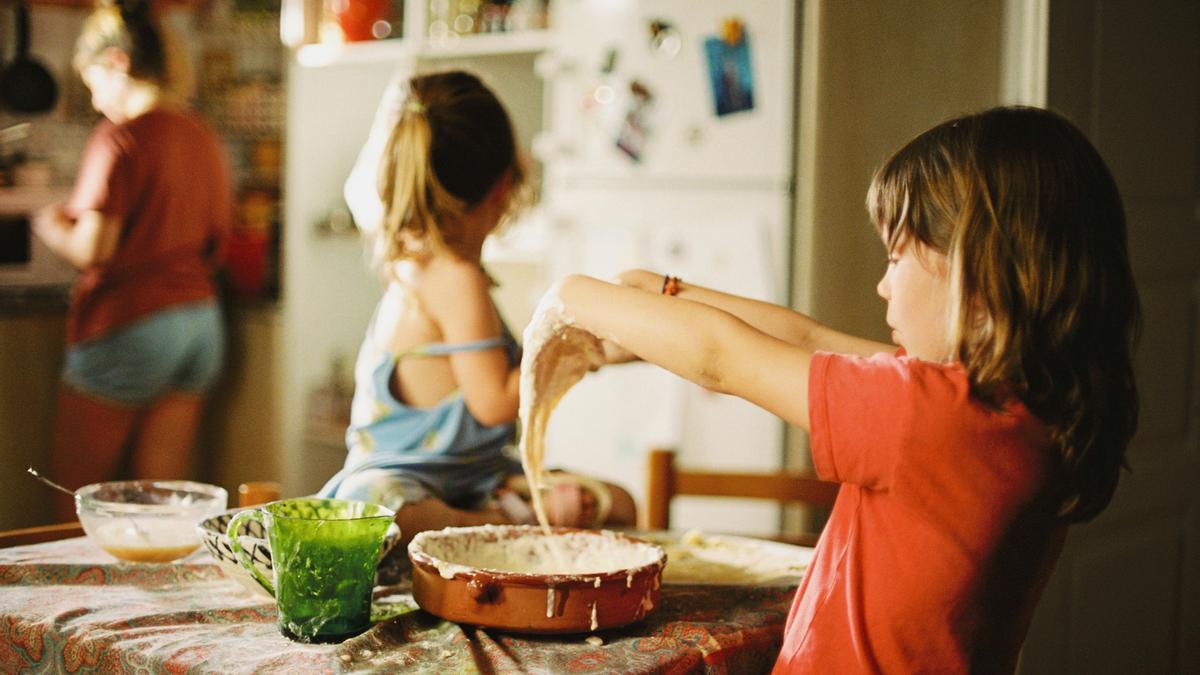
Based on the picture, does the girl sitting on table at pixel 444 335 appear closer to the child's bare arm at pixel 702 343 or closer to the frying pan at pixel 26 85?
the child's bare arm at pixel 702 343

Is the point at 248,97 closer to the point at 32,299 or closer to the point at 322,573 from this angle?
the point at 32,299

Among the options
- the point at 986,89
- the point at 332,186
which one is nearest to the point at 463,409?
the point at 986,89

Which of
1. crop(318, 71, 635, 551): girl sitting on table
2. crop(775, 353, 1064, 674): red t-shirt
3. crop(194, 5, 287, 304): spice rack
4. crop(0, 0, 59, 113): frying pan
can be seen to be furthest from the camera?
→ crop(194, 5, 287, 304): spice rack

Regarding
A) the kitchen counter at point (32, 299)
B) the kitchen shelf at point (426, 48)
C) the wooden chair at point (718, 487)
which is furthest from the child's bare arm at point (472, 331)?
the kitchen counter at point (32, 299)

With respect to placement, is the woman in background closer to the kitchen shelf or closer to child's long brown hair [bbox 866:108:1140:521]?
the kitchen shelf

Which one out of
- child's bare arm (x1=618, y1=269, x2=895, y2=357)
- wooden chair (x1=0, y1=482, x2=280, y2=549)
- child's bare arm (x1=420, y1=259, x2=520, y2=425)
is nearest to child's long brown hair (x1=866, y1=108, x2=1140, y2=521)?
child's bare arm (x1=618, y1=269, x2=895, y2=357)

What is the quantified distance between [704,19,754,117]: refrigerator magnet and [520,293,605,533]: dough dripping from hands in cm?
164

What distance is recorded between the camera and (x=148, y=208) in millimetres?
3158

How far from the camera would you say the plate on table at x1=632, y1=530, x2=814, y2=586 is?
52.1 inches

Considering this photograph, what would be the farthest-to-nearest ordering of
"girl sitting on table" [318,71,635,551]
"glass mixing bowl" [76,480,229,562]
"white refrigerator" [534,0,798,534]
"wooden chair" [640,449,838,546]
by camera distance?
"white refrigerator" [534,0,798,534] → "wooden chair" [640,449,838,546] → "girl sitting on table" [318,71,635,551] → "glass mixing bowl" [76,480,229,562]

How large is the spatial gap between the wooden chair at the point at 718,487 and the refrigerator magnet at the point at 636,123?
1307mm

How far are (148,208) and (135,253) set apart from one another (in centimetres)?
13

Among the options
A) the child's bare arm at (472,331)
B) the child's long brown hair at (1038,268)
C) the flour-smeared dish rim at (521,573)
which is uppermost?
the child's long brown hair at (1038,268)

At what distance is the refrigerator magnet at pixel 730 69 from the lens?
2746 mm
